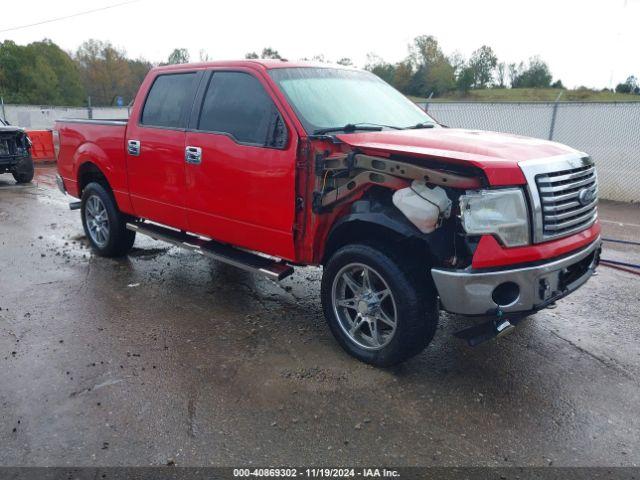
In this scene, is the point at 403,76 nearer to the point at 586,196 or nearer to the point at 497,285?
the point at 586,196

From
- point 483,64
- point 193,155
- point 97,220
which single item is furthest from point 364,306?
point 483,64

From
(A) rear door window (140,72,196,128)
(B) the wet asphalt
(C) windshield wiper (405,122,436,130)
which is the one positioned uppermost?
(A) rear door window (140,72,196,128)

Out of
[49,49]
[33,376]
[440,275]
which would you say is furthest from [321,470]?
[49,49]

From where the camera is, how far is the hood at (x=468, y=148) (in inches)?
119

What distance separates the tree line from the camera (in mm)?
53125

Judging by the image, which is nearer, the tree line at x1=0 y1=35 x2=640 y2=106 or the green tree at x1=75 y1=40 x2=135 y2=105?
the tree line at x1=0 y1=35 x2=640 y2=106

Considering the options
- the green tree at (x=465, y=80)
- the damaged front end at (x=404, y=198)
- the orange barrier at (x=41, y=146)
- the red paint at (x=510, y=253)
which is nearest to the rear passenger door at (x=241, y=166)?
the damaged front end at (x=404, y=198)

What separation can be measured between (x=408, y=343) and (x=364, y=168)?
117 centimetres

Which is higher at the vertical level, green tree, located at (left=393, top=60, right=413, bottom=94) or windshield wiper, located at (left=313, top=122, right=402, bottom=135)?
green tree, located at (left=393, top=60, right=413, bottom=94)

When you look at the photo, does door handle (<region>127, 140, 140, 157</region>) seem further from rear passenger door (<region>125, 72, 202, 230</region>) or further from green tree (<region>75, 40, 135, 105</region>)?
green tree (<region>75, 40, 135, 105</region>)

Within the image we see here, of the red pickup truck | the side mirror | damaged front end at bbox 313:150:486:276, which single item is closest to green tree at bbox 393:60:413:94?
the red pickup truck

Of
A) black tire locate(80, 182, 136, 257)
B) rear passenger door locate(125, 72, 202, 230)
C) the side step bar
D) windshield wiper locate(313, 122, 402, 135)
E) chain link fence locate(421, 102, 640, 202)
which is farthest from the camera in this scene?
chain link fence locate(421, 102, 640, 202)

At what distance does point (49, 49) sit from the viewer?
226 feet

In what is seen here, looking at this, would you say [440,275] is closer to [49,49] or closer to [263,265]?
[263,265]
